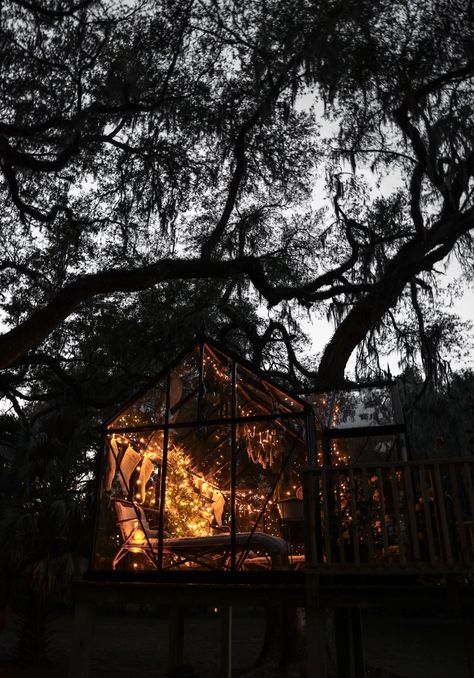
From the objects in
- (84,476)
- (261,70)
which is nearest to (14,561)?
(84,476)

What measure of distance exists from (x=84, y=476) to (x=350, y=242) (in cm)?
796

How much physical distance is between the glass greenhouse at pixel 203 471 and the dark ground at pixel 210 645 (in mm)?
3258

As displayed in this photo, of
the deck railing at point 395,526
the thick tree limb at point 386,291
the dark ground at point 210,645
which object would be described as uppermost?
the thick tree limb at point 386,291

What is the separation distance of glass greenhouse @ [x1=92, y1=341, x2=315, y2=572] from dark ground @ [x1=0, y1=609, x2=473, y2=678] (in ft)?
10.7

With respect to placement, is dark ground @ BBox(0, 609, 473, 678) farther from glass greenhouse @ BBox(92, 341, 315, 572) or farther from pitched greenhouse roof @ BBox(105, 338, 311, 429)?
pitched greenhouse roof @ BBox(105, 338, 311, 429)

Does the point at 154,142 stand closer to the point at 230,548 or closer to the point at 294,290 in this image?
the point at 294,290

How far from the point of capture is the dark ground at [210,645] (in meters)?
11.4

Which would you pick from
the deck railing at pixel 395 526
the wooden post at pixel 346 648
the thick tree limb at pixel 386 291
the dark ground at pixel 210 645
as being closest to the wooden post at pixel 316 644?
the deck railing at pixel 395 526

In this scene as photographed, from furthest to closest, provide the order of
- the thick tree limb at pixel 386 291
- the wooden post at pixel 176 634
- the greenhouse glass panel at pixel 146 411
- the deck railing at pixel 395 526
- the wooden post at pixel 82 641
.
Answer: the thick tree limb at pixel 386 291 < the wooden post at pixel 176 634 < the greenhouse glass panel at pixel 146 411 < the wooden post at pixel 82 641 < the deck railing at pixel 395 526

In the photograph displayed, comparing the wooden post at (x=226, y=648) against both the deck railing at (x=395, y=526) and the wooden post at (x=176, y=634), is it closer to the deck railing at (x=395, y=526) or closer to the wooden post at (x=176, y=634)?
the wooden post at (x=176, y=634)

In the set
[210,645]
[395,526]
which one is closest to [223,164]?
[395,526]

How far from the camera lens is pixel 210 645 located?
16.0m

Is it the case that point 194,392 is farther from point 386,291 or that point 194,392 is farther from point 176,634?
point 386,291

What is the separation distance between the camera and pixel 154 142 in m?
10.9
